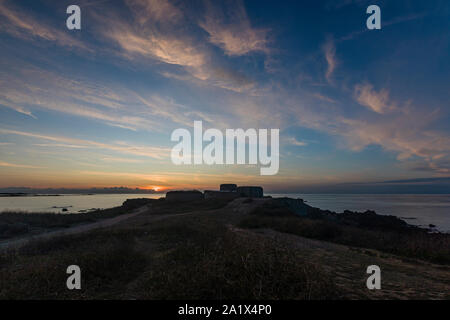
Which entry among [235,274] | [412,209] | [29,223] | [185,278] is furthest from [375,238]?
[412,209]

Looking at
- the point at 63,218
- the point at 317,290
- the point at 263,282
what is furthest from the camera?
the point at 63,218

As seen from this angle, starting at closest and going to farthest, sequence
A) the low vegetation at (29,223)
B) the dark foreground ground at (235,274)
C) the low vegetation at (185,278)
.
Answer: the low vegetation at (185,278) < the dark foreground ground at (235,274) < the low vegetation at (29,223)

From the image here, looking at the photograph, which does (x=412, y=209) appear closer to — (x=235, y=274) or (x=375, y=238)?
(x=375, y=238)

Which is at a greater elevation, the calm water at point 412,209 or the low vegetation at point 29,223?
the low vegetation at point 29,223

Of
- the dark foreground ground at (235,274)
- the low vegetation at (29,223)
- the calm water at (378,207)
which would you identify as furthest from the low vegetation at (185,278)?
the calm water at (378,207)

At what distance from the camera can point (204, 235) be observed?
11172 millimetres

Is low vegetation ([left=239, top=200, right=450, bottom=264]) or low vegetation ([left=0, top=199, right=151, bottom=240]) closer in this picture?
low vegetation ([left=239, top=200, right=450, bottom=264])

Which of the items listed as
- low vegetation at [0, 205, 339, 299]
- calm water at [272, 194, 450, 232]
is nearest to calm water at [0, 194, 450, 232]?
calm water at [272, 194, 450, 232]

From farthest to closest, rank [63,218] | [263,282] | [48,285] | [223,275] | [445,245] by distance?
[63,218]
[445,245]
[48,285]
[223,275]
[263,282]

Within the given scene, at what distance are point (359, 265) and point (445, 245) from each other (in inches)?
231

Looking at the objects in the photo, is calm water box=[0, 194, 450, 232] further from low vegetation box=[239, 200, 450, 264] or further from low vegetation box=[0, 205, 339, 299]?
low vegetation box=[0, 205, 339, 299]

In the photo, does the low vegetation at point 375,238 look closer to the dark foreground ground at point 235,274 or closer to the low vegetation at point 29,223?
the dark foreground ground at point 235,274
